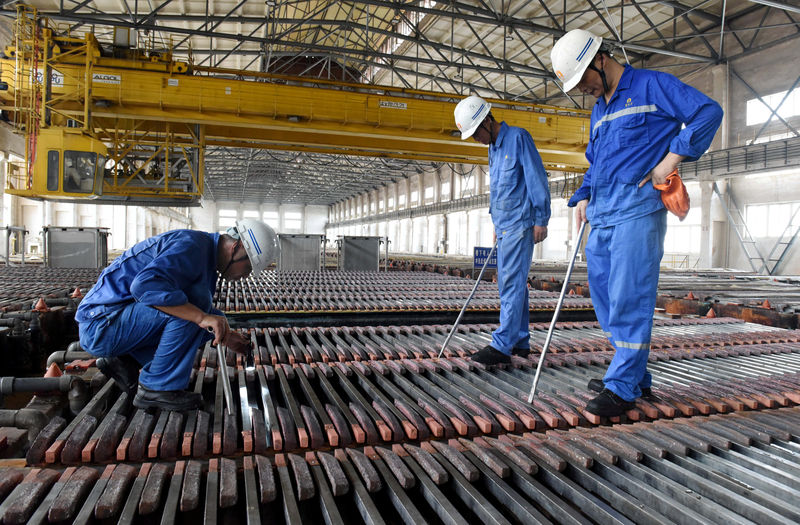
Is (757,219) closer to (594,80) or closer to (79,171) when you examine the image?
(594,80)

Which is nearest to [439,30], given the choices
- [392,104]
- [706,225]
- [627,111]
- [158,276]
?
[392,104]

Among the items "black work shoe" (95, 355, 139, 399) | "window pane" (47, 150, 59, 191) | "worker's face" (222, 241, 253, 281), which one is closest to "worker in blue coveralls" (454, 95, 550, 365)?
"worker's face" (222, 241, 253, 281)

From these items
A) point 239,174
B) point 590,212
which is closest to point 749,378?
point 590,212

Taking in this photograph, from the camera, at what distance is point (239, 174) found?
39.2 m

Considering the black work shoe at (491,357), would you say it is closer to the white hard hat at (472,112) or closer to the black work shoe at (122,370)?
the white hard hat at (472,112)

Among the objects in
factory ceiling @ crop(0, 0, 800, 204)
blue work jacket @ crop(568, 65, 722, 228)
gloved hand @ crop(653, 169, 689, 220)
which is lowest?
gloved hand @ crop(653, 169, 689, 220)

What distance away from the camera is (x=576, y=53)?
242cm

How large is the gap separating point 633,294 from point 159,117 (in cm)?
894

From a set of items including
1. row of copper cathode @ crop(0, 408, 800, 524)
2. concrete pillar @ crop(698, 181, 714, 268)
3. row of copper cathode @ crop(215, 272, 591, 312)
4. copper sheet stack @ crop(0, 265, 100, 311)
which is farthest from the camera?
concrete pillar @ crop(698, 181, 714, 268)

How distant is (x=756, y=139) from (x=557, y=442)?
1712 centimetres

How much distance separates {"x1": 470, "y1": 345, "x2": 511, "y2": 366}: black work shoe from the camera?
3141mm

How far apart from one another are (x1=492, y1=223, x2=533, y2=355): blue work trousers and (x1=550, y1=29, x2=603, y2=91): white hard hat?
3.50ft

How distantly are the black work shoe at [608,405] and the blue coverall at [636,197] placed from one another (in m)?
0.03

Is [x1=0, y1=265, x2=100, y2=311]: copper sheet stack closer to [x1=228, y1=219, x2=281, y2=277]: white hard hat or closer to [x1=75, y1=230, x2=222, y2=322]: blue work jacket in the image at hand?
[x1=75, y1=230, x2=222, y2=322]: blue work jacket
